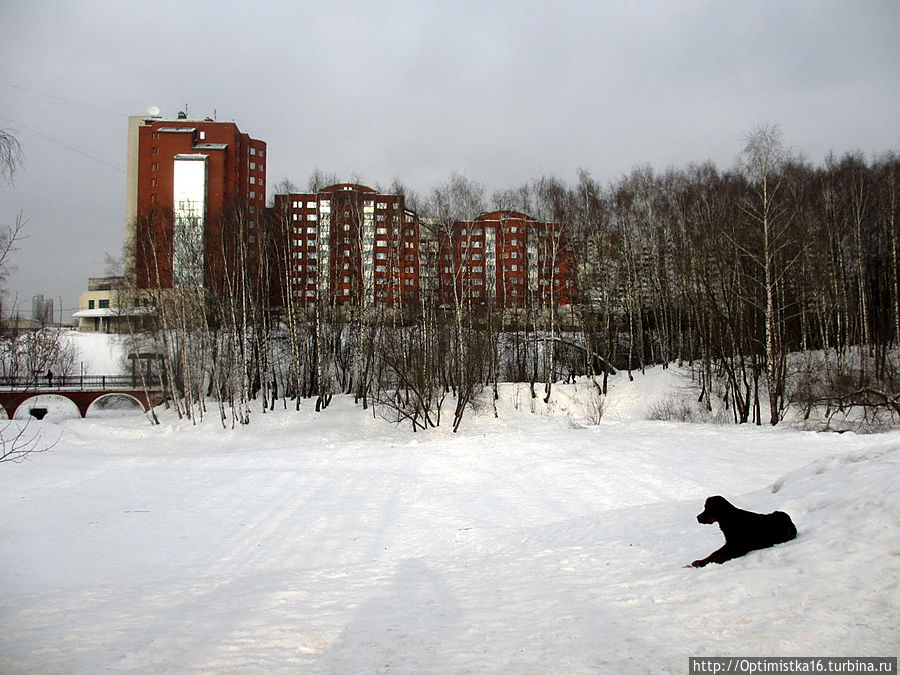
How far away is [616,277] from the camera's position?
31.7 m

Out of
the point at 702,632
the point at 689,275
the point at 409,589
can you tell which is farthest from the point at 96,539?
the point at 689,275

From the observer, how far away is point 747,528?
540 cm

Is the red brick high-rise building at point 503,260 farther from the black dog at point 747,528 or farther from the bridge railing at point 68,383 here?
the black dog at point 747,528

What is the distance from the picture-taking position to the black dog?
5.38 m

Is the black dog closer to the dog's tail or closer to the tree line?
the dog's tail

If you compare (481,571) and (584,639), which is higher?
(584,639)

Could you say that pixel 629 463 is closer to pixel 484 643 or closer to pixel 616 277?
pixel 484 643

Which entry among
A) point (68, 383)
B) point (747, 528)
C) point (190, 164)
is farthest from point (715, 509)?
point (190, 164)

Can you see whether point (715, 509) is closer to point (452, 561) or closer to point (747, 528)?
point (747, 528)

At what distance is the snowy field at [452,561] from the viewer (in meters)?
4.36

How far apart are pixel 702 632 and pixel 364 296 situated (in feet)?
82.8

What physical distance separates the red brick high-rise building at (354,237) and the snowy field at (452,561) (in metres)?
13.0

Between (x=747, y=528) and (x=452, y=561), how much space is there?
4.43 meters

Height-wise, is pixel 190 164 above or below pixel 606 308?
above
